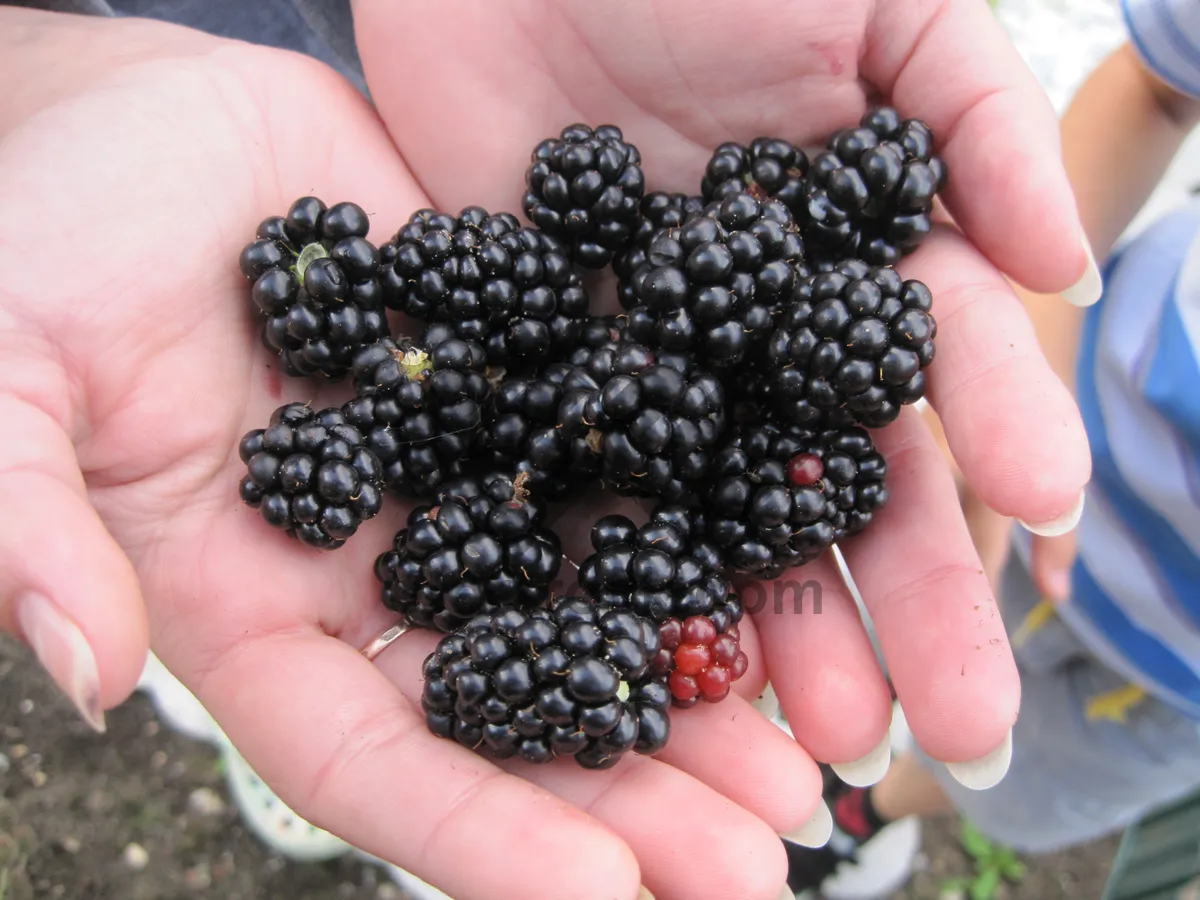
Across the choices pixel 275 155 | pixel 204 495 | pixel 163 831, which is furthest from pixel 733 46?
pixel 163 831

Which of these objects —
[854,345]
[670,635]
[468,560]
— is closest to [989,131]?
[854,345]

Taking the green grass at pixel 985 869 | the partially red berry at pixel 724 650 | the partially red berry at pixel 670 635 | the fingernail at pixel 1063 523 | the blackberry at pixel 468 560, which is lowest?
the green grass at pixel 985 869

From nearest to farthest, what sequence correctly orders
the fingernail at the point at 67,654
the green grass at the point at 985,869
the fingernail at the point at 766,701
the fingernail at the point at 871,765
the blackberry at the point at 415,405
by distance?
the fingernail at the point at 67,654 < the fingernail at the point at 871,765 < the blackberry at the point at 415,405 < the fingernail at the point at 766,701 < the green grass at the point at 985,869

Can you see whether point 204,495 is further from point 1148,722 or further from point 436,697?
point 1148,722

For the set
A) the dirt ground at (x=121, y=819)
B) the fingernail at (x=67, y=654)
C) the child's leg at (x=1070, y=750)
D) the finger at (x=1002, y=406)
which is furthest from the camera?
the dirt ground at (x=121, y=819)

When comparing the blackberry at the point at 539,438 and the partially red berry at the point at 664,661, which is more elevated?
the blackberry at the point at 539,438

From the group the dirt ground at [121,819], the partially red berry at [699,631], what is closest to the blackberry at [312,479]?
the partially red berry at [699,631]

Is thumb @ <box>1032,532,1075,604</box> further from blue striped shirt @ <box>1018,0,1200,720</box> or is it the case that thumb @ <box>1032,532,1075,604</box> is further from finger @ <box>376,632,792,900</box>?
finger @ <box>376,632,792,900</box>

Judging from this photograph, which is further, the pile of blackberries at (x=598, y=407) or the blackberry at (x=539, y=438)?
the blackberry at (x=539, y=438)

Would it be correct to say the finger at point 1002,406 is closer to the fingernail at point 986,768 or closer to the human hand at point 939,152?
the human hand at point 939,152
